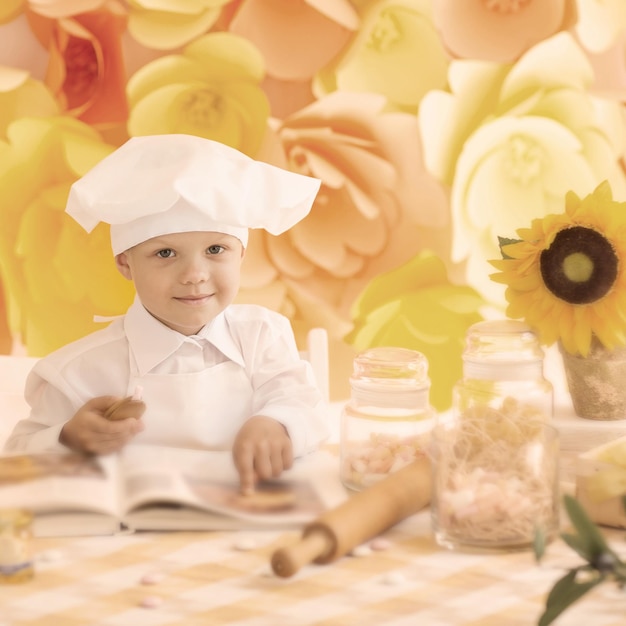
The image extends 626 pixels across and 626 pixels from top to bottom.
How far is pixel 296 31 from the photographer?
5.63ft

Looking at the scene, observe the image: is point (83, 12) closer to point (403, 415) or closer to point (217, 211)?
point (217, 211)

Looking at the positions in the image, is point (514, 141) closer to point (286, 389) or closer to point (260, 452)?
point (286, 389)

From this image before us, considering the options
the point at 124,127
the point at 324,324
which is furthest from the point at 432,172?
the point at 124,127

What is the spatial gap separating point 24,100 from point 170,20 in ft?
0.92

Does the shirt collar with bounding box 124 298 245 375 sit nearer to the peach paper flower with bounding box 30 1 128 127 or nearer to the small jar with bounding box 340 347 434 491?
the small jar with bounding box 340 347 434 491

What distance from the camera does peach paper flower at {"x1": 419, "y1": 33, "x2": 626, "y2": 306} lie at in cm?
181

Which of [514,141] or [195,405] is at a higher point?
[514,141]

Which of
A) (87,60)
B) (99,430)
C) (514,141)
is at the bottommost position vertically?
(99,430)

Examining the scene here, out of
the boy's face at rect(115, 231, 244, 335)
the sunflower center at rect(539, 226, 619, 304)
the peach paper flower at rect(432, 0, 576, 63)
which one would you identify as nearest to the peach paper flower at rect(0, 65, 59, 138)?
the boy's face at rect(115, 231, 244, 335)

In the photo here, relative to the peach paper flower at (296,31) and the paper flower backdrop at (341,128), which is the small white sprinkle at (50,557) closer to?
the paper flower backdrop at (341,128)

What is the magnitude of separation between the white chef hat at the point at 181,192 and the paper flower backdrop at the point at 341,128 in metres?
0.54

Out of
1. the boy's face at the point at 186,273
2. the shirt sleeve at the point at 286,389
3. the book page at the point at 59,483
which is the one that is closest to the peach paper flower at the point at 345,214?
the shirt sleeve at the point at 286,389

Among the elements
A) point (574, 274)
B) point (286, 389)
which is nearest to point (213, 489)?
point (286, 389)

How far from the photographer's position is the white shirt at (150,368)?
122cm
